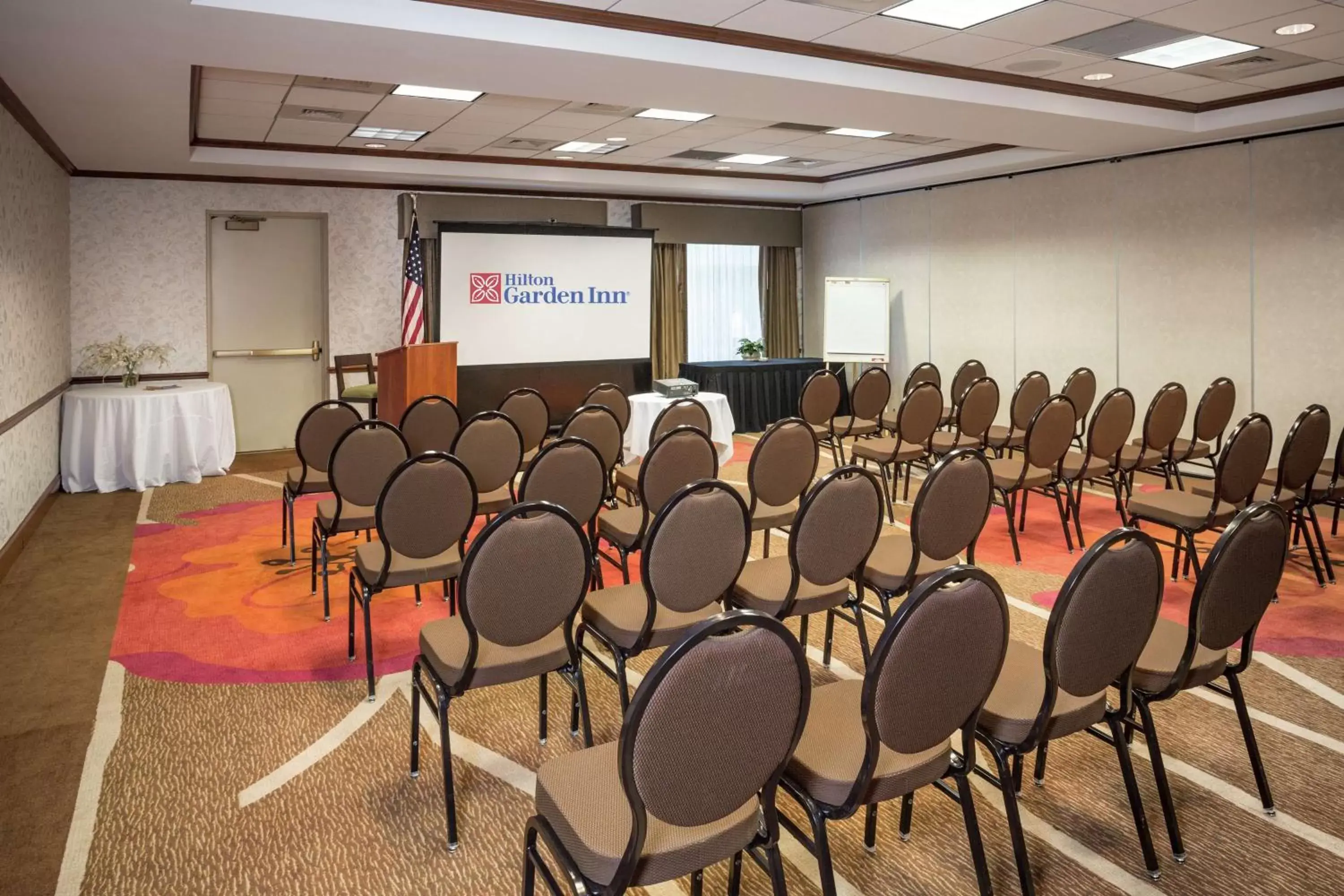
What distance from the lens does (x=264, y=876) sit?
104 inches

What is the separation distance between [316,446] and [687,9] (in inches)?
129

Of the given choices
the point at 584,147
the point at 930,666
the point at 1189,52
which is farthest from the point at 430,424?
the point at 1189,52

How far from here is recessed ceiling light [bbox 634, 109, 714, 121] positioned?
7461mm

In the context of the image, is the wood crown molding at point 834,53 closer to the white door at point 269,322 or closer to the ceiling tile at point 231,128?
the ceiling tile at point 231,128

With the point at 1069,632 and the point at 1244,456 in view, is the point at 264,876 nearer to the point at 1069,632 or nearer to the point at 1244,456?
the point at 1069,632

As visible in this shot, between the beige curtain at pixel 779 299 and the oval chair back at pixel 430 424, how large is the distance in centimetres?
752

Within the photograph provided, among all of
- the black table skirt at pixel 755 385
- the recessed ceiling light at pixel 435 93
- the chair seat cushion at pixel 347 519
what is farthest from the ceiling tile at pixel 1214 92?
the chair seat cushion at pixel 347 519

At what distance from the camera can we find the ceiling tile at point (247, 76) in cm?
593

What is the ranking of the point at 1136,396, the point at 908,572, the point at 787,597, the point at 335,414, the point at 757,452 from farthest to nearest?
the point at 1136,396
the point at 335,414
the point at 757,452
the point at 908,572
the point at 787,597

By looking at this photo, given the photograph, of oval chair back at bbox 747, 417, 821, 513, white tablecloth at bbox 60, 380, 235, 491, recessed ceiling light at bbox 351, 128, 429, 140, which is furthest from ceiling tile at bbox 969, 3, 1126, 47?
white tablecloth at bbox 60, 380, 235, 491

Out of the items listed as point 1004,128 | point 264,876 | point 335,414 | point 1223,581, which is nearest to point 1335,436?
point 1004,128

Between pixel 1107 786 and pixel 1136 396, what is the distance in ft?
22.3

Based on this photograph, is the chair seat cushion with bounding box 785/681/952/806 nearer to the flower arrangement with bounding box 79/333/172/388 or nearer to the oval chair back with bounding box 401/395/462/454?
the oval chair back with bounding box 401/395/462/454

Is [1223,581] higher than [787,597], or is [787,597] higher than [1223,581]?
[1223,581]
